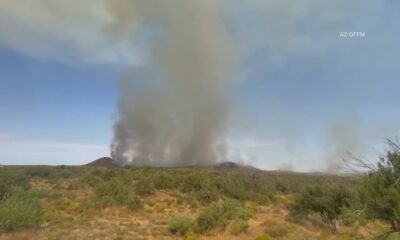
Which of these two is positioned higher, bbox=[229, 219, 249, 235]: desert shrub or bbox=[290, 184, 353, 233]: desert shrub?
bbox=[290, 184, 353, 233]: desert shrub

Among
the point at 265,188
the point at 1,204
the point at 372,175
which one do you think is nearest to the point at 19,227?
the point at 1,204

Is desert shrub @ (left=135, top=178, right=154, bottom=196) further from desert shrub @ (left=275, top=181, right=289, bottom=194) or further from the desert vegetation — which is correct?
desert shrub @ (left=275, top=181, right=289, bottom=194)

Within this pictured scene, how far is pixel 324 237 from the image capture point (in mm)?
18938

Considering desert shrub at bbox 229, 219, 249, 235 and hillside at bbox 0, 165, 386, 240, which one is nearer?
hillside at bbox 0, 165, 386, 240

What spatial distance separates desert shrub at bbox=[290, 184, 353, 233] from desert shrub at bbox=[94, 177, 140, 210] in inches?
505

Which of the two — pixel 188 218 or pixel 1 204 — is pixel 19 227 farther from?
pixel 188 218

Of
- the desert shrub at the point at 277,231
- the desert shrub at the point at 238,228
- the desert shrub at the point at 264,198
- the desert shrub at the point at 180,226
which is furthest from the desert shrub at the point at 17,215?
the desert shrub at the point at 264,198

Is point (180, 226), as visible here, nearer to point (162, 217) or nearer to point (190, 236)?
point (190, 236)

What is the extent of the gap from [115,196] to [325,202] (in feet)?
57.2

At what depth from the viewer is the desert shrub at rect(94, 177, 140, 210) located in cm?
2906

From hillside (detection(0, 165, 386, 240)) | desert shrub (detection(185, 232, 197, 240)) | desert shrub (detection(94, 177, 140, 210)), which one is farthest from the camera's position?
desert shrub (detection(94, 177, 140, 210))

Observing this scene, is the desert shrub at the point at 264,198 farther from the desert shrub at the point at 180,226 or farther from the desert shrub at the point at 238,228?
the desert shrub at the point at 180,226

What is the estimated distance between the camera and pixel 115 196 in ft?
103

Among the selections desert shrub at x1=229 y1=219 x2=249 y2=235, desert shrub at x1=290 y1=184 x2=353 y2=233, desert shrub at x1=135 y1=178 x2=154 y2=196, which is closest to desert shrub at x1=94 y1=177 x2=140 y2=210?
desert shrub at x1=135 y1=178 x2=154 y2=196
